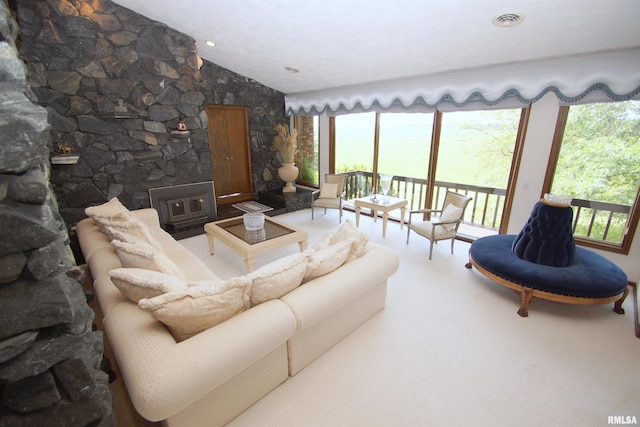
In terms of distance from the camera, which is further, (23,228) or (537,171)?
(537,171)

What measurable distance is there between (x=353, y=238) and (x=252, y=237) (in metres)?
1.40

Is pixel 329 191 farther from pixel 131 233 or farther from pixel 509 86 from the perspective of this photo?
pixel 131 233

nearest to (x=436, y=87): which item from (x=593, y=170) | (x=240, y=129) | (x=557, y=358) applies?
(x=593, y=170)

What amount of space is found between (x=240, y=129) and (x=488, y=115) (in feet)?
14.4

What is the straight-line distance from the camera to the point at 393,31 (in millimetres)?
2951

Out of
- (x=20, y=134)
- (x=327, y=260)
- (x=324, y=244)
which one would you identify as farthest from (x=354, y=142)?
(x=20, y=134)

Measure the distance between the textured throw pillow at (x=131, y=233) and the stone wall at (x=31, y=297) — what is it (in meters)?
1.47

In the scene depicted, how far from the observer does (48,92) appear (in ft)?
11.0

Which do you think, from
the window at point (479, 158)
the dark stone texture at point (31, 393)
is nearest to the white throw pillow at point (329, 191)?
the window at point (479, 158)

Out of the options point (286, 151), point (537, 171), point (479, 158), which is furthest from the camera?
point (286, 151)

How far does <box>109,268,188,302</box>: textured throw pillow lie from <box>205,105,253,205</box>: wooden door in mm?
4241

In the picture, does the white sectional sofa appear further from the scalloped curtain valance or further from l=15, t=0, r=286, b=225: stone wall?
the scalloped curtain valance

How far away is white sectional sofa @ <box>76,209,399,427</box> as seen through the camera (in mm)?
1251

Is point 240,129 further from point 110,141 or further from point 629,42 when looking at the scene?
point 629,42
